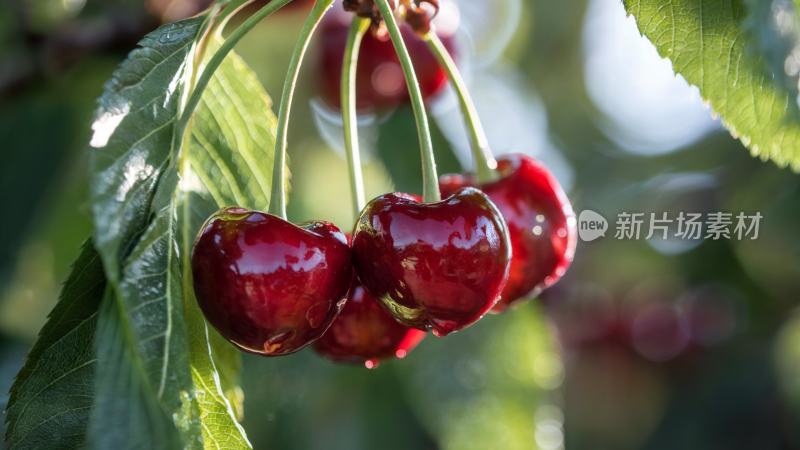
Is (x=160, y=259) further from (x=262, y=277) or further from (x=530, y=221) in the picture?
(x=530, y=221)

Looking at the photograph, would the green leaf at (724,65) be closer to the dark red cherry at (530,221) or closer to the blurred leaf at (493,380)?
the dark red cherry at (530,221)

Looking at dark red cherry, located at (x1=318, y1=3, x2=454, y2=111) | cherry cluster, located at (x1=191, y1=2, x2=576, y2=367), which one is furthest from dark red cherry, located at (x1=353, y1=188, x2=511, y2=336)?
dark red cherry, located at (x1=318, y1=3, x2=454, y2=111)

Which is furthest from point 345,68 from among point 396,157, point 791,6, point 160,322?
point 396,157

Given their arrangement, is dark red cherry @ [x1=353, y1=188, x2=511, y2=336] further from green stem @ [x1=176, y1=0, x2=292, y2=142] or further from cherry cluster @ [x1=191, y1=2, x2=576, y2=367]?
green stem @ [x1=176, y1=0, x2=292, y2=142]

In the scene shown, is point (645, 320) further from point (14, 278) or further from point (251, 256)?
point (251, 256)

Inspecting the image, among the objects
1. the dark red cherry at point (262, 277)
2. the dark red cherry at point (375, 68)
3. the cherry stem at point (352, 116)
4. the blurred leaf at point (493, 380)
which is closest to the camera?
the dark red cherry at point (262, 277)

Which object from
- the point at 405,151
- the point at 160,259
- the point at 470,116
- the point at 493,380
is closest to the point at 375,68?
the point at 405,151

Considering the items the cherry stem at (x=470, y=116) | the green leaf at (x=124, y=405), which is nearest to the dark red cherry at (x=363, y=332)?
the cherry stem at (x=470, y=116)

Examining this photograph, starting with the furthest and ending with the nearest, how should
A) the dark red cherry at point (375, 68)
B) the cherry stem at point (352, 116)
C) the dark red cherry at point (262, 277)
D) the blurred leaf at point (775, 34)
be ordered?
the dark red cherry at point (375, 68) → the cherry stem at point (352, 116) → the dark red cherry at point (262, 277) → the blurred leaf at point (775, 34)
